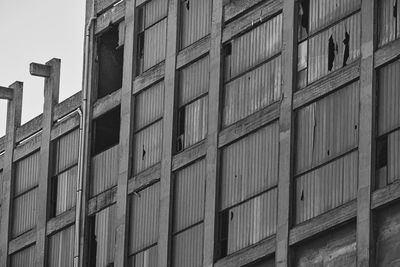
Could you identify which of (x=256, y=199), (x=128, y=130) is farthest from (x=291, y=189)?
(x=128, y=130)

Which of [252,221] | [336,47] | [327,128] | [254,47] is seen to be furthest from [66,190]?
[336,47]

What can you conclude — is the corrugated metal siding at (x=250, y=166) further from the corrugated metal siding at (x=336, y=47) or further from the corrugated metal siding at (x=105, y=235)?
the corrugated metal siding at (x=105, y=235)

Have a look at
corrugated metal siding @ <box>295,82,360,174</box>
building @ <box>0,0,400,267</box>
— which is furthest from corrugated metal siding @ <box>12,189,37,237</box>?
corrugated metal siding @ <box>295,82,360,174</box>

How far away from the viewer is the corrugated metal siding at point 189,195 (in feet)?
162

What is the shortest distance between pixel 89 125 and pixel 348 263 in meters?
14.5

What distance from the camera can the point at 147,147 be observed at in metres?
52.5

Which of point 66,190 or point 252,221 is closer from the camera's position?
point 252,221

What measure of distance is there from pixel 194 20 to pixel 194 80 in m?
1.98

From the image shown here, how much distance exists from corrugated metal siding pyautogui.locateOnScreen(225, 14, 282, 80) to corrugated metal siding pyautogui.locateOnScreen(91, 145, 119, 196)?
624 centimetres

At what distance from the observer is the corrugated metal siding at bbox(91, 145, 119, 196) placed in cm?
5384

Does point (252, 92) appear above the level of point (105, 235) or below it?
above

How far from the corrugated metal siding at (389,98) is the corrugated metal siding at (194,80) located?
7.61 metres

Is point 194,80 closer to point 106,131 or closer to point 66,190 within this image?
point 106,131

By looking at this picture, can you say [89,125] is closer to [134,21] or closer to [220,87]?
[134,21]
